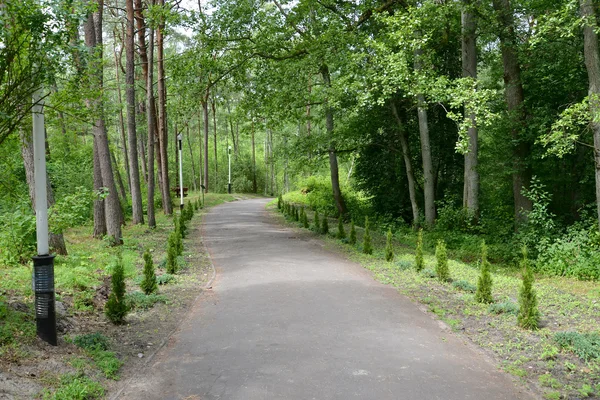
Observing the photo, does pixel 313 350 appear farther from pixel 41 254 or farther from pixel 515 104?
pixel 515 104

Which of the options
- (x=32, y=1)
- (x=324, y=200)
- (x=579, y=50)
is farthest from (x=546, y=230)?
(x=324, y=200)

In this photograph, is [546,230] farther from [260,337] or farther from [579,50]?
[260,337]

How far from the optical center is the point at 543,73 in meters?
15.4

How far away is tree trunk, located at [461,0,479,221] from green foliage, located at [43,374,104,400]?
45.5 feet

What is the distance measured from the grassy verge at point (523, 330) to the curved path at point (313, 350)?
0.34m

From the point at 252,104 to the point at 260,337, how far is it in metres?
15.2

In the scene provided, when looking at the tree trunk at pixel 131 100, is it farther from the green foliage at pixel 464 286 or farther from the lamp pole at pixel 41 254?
the green foliage at pixel 464 286

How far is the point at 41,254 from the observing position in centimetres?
579

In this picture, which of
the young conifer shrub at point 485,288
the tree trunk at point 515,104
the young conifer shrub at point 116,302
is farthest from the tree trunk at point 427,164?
the young conifer shrub at point 116,302

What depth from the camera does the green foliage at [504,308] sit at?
7926mm

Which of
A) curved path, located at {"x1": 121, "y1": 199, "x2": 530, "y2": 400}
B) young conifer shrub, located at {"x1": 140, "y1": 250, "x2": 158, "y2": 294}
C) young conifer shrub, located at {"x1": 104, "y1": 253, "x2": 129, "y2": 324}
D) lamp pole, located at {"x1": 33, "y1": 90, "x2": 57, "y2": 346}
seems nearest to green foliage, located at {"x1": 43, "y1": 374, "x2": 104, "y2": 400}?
curved path, located at {"x1": 121, "y1": 199, "x2": 530, "y2": 400}

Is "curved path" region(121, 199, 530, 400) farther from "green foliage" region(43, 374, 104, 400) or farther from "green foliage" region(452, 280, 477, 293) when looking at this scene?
"green foliage" region(452, 280, 477, 293)

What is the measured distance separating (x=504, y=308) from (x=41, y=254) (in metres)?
7.02

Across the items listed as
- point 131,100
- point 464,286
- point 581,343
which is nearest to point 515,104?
point 464,286
